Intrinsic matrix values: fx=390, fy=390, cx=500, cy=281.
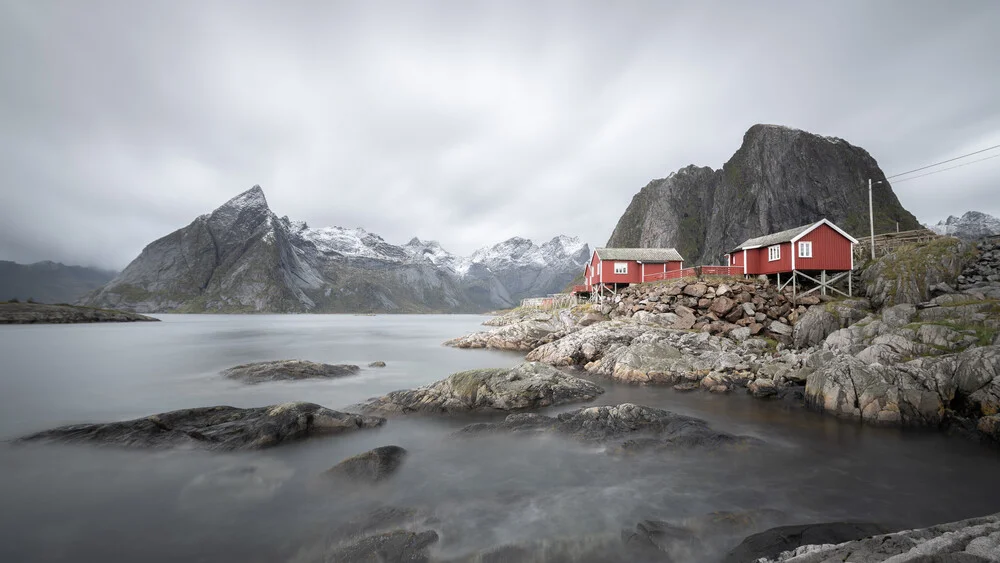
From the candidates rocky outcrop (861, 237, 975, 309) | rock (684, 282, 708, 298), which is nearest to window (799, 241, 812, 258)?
rocky outcrop (861, 237, 975, 309)

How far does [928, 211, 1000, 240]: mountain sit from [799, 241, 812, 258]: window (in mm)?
196828

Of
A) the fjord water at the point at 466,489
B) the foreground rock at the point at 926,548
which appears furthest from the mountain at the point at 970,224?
the foreground rock at the point at 926,548

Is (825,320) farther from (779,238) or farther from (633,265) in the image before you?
(633,265)

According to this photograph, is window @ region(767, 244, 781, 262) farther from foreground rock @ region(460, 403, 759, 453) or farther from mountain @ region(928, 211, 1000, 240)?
mountain @ region(928, 211, 1000, 240)

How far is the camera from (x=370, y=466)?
435 inches

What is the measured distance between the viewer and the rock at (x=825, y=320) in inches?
989

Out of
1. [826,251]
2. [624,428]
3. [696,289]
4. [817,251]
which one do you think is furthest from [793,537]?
[826,251]

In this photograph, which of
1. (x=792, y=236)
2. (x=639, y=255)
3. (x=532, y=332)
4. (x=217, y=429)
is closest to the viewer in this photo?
(x=217, y=429)

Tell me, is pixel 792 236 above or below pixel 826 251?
above

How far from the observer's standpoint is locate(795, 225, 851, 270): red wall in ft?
101

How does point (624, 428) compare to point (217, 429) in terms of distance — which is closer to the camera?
point (217, 429)

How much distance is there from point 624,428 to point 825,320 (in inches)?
806

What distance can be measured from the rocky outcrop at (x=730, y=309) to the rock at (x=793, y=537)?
2200 cm

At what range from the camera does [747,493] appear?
9.88m
